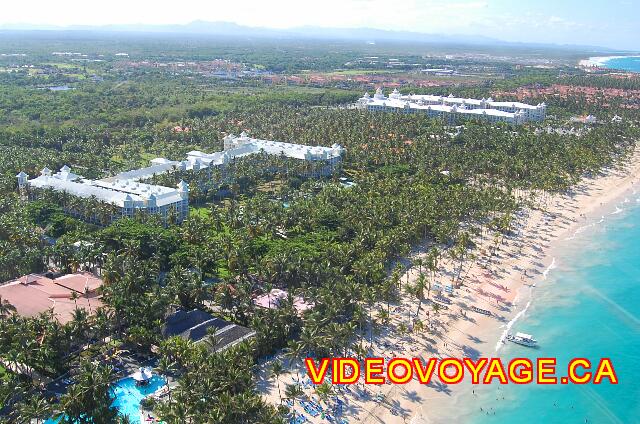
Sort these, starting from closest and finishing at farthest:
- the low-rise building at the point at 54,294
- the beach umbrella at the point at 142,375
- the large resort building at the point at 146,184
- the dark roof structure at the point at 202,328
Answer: the beach umbrella at the point at 142,375, the dark roof structure at the point at 202,328, the low-rise building at the point at 54,294, the large resort building at the point at 146,184

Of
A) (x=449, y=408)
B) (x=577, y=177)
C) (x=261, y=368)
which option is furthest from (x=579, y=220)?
(x=261, y=368)

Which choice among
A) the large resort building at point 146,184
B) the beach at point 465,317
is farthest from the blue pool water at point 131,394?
the large resort building at point 146,184

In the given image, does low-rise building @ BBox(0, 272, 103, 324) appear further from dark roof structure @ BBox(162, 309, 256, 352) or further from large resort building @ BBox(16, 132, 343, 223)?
large resort building @ BBox(16, 132, 343, 223)

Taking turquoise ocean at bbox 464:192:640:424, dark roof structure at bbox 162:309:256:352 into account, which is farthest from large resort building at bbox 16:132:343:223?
turquoise ocean at bbox 464:192:640:424

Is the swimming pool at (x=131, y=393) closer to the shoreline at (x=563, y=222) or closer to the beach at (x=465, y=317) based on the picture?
the beach at (x=465, y=317)

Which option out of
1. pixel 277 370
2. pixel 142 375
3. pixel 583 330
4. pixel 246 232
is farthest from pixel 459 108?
pixel 142 375

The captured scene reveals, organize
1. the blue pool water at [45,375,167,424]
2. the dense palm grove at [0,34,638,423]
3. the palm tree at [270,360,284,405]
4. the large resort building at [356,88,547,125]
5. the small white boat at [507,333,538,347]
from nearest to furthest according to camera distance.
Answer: the blue pool water at [45,375,167,424]
the dense palm grove at [0,34,638,423]
the palm tree at [270,360,284,405]
the small white boat at [507,333,538,347]
the large resort building at [356,88,547,125]

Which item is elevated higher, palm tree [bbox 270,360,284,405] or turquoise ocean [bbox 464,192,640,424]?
palm tree [bbox 270,360,284,405]
